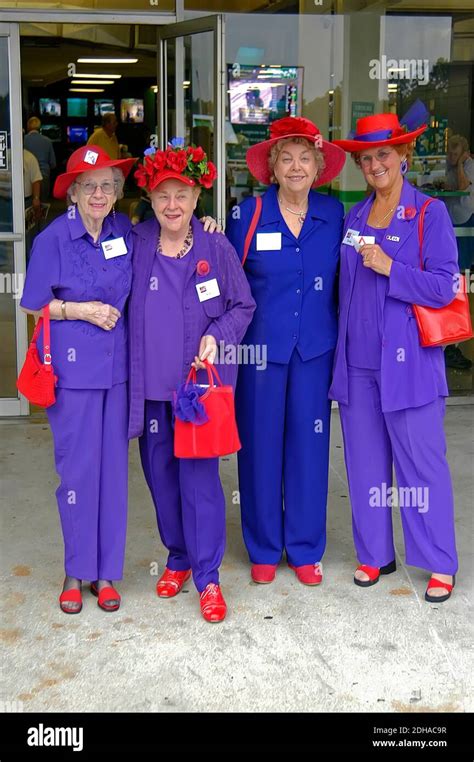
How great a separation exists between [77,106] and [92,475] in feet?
49.9

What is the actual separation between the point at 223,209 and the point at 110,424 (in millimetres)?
2973

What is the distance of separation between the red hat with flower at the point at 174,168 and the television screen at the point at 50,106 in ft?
48.8

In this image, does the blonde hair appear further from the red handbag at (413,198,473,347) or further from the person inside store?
the person inside store

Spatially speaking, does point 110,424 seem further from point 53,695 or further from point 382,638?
point 382,638

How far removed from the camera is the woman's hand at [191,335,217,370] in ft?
11.6

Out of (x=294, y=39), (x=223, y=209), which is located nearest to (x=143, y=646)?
(x=223, y=209)

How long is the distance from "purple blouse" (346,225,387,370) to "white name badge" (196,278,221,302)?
0.56 m

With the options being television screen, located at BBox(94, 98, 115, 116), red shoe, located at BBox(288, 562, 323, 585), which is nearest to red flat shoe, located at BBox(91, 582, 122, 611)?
red shoe, located at BBox(288, 562, 323, 585)

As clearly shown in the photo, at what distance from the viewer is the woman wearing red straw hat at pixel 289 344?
3820mm

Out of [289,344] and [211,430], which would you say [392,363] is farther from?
[211,430]

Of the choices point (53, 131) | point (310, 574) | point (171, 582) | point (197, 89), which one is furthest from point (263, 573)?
point (53, 131)

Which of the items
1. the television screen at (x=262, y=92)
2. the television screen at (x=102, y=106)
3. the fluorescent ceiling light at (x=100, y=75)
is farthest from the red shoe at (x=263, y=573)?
the television screen at (x=102, y=106)

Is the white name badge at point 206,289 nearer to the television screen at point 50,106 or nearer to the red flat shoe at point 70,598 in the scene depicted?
the red flat shoe at point 70,598

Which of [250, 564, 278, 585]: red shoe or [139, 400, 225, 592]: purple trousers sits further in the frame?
[250, 564, 278, 585]: red shoe
